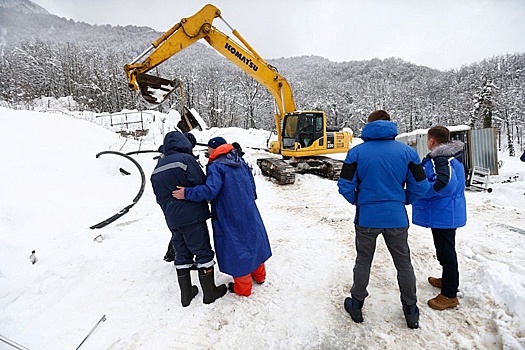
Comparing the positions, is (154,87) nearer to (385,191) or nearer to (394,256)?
(385,191)

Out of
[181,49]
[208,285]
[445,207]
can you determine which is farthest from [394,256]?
[181,49]

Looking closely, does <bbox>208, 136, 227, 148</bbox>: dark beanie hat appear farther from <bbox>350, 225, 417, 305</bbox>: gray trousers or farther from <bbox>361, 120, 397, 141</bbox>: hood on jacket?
<bbox>350, 225, 417, 305</bbox>: gray trousers

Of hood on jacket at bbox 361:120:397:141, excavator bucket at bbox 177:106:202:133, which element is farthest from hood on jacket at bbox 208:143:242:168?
excavator bucket at bbox 177:106:202:133

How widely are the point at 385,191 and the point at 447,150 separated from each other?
0.79 m

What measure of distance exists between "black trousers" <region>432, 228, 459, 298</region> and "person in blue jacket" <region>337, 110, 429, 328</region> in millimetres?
453

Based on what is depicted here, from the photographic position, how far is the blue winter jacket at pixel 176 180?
274cm

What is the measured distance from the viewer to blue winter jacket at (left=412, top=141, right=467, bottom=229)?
251cm

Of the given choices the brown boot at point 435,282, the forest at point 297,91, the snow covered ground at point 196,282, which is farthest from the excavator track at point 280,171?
the forest at point 297,91

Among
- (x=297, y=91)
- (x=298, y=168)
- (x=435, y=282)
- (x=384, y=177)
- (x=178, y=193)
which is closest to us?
(x=384, y=177)

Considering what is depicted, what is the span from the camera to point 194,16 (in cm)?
782

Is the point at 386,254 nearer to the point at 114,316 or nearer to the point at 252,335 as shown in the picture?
the point at 252,335

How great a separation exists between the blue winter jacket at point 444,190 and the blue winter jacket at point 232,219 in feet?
5.59

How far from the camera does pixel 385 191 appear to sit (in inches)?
91.6

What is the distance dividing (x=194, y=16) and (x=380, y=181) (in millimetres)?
7706
